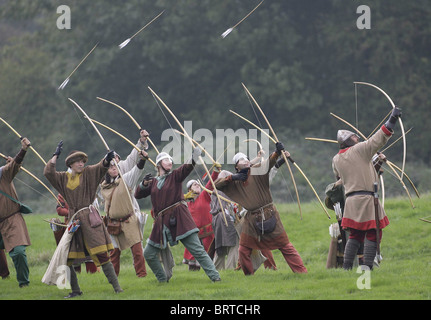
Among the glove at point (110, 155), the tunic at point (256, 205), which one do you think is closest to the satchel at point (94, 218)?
the glove at point (110, 155)

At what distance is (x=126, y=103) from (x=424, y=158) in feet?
37.7

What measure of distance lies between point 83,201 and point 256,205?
2242 millimetres

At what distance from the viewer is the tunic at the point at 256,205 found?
10531mm

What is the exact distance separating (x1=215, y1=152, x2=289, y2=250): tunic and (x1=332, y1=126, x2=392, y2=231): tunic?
0.88 metres

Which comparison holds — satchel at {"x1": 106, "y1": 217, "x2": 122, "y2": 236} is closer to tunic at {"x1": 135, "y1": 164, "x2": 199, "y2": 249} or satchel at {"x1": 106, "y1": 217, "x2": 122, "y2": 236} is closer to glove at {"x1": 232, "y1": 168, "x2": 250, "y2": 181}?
tunic at {"x1": 135, "y1": 164, "x2": 199, "y2": 249}

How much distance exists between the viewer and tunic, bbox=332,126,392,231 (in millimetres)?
10078

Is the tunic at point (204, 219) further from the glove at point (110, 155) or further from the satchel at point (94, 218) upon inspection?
the glove at point (110, 155)

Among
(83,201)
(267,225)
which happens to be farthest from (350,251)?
(83,201)

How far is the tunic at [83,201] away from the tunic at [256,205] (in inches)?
68.5

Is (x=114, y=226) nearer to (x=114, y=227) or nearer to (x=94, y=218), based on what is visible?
(x=114, y=227)

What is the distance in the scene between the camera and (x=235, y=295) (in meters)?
9.31

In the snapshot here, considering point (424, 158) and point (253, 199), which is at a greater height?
point (424, 158)
